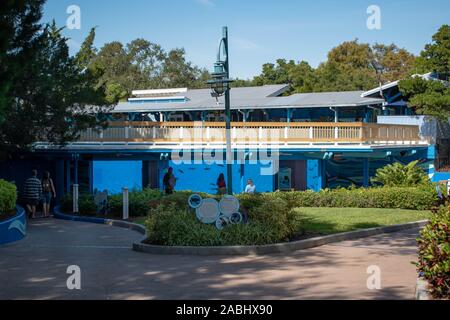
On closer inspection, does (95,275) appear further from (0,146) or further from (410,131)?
(410,131)

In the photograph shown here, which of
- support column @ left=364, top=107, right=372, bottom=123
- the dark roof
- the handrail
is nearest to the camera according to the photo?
the handrail

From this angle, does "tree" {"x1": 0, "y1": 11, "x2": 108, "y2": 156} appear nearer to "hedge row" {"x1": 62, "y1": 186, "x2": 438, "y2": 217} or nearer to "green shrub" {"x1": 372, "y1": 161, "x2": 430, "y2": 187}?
"hedge row" {"x1": 62, "y1": 186, "x2": 438, "y2": 217}

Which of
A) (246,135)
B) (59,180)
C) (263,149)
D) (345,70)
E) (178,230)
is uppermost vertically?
(345,70)

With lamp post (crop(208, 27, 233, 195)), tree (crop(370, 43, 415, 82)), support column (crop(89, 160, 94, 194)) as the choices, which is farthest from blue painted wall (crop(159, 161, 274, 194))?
tree (crop(370, 43, 415, 82))

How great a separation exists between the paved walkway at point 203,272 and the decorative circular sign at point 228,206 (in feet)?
5.61

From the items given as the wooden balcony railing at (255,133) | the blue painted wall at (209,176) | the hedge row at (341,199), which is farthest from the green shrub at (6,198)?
the blue painted wall at (209,176)

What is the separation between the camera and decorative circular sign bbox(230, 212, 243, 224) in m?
14.5

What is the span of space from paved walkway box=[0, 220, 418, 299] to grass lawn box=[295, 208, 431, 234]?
1359 millimetres

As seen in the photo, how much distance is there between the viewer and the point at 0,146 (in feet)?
70.4

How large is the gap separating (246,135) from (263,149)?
1.04 metres

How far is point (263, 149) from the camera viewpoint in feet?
93.6

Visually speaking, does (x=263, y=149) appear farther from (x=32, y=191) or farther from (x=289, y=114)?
(x=32, y=191)

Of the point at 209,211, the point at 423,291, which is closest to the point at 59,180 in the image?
the point at 209,211
